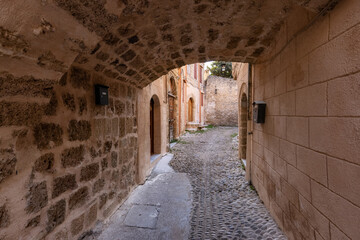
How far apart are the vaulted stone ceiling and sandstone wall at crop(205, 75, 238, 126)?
1449 cm

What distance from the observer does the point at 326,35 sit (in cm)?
137

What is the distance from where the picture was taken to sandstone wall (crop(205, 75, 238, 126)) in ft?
56.6

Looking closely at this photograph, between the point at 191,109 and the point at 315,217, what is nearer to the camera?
the point at 315,217

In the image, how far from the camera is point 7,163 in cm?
118

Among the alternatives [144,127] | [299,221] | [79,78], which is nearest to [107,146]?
[79,78]

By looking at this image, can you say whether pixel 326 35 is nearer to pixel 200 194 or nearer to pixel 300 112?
pixel 300 112

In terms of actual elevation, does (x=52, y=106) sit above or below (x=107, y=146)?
above

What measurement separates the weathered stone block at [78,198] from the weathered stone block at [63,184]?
9 cm

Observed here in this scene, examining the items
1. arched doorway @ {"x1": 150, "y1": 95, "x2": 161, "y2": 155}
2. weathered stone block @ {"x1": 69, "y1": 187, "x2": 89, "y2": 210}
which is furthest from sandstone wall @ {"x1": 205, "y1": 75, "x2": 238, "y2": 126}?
weathered stone block @ {"x1": 69, "y1": 187, "x2": 89, "y2": 210}

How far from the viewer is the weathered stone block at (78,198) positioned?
180 centimetres

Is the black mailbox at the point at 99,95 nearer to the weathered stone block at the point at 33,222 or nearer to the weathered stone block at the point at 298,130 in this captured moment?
the weathered stone block at the point at 33,222

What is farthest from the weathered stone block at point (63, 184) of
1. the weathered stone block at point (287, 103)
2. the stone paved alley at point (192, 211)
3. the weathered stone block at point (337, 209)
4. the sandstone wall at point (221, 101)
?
the sandstone wall at point (221, 101)

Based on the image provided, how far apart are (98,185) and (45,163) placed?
34.4 inches

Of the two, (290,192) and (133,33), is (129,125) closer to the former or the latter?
(133,33)
